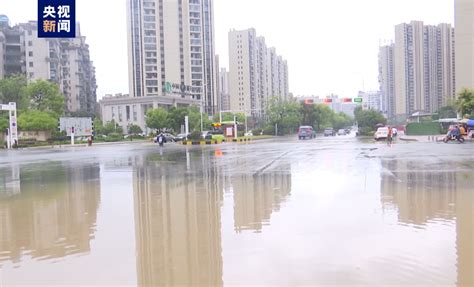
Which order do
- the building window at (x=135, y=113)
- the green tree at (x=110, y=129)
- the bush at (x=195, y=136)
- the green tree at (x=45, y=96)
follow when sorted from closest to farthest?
the bush at (x=195, y=136) → the green tree at (x=45, y=96) → the green tree at (x=110, y=129) → the building window at (x=135, y=113)

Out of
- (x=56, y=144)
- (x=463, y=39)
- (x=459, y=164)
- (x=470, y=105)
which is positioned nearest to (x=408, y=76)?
(x=463, y=39)

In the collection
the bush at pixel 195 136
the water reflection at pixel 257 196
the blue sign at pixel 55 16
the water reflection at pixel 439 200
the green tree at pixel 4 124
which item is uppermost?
the blue sign at pixel 55 16

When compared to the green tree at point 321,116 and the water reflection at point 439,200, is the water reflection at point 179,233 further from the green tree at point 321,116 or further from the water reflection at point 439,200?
the green tree at point 321,116

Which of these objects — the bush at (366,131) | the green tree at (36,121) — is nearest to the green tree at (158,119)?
the green tree at (36,121)

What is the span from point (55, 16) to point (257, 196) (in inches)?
220

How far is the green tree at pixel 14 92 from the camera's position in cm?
6479

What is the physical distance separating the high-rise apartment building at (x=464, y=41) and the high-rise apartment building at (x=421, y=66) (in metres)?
11.6

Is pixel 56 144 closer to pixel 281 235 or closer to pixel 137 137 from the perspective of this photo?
pixel 137 137

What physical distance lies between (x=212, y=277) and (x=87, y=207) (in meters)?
5.14

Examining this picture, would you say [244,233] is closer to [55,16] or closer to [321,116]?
[55,16]

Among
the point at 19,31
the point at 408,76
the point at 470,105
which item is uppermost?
the point at 19,31

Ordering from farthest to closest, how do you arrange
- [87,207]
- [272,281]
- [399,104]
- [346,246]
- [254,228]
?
[399,104]
[87,207]
[254,228]
[346,246]
[272,281]

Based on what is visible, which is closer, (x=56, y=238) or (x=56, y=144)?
(x=56, y=238)

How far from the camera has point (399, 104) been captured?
81312 mm
